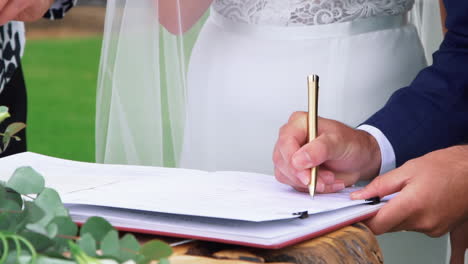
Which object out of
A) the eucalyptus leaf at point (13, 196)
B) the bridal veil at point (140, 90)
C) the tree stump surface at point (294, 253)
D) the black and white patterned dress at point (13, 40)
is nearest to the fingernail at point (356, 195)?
the tree stump surface at point (294, 253)

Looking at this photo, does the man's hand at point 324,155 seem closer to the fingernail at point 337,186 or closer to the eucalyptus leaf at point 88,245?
the fingernail at point 337,186

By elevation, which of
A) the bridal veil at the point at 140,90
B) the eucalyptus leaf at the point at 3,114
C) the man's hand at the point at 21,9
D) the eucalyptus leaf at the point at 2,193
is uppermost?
the man's hand at the point at 21,9

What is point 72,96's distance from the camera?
9805 mm

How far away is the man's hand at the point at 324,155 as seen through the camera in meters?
1.13

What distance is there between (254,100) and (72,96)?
27.3 ft

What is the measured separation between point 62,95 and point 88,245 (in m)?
9.40

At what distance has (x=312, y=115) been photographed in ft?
3.74

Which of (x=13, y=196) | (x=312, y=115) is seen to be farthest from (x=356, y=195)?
(x=13, y=196)

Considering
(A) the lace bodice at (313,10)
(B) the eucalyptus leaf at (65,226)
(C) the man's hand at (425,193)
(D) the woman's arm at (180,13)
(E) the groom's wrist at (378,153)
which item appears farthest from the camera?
(D) the woman's arm at (180,13)

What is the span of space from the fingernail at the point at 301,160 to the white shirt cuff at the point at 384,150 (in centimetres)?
25

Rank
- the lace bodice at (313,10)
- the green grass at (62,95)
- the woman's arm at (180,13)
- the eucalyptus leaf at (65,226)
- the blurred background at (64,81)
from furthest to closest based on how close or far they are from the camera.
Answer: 1. the blurred background at (64,81)
2. the green grass at (62,95)
3. the woman's arm at (180,13)
4. the lace bodice at (313,10)
5. the eucalyptus leaf at (65,226)

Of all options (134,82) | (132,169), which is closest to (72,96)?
(134,82)

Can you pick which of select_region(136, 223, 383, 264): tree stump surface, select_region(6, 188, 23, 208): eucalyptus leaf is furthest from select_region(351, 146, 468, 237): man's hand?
select_region(6, 188, 23, 208): eucalyptus leaf

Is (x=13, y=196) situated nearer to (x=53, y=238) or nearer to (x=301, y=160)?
(x=53, y=238)
